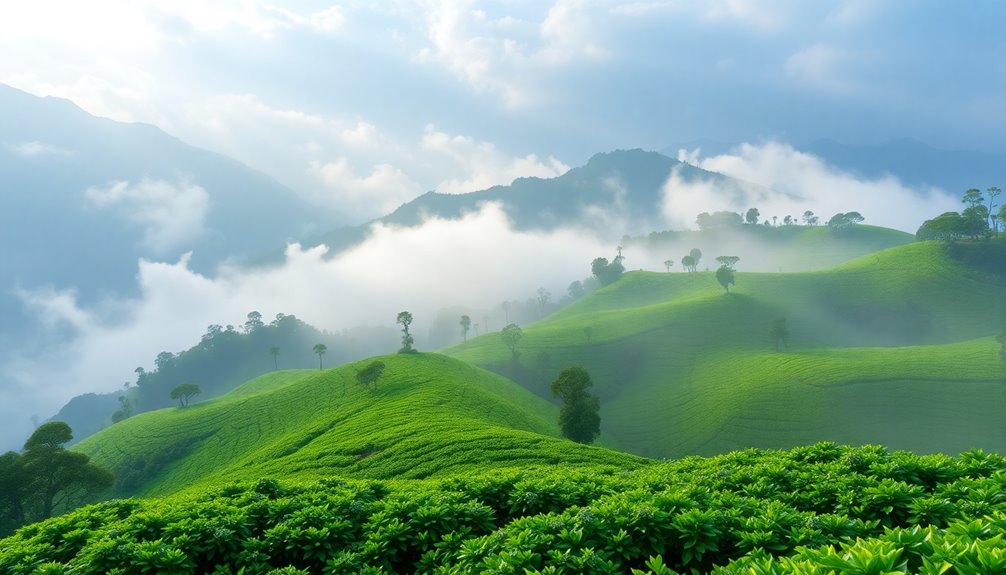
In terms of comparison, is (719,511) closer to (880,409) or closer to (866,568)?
(866,568)

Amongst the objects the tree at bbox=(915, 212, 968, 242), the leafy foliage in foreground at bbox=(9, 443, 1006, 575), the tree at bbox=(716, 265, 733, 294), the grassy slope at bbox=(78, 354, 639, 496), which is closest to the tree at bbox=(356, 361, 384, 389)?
the grassy slope at bbox=(78, 354, 639, 496)

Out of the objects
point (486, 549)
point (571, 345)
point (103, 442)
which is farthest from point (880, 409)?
point (103, 442)

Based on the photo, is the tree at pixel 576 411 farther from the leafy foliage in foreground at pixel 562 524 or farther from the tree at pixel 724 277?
the tree at pixel 724 277

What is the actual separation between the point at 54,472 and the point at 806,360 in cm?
13734

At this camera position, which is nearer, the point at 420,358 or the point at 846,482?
the point at 846,482

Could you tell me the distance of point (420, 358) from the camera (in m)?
112

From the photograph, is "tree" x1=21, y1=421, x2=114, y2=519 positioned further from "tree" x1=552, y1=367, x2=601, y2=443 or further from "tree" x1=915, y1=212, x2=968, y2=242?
"tree" x1=915, y1=212, x2=968, y2=242

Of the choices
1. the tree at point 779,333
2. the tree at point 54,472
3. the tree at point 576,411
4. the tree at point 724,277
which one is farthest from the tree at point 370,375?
the tree at point 724,277

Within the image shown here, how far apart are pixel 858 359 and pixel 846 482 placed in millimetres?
120237

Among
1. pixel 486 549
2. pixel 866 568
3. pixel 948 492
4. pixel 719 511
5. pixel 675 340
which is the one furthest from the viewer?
pixel 675 340

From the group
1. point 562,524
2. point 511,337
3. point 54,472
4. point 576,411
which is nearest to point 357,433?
point 576,411

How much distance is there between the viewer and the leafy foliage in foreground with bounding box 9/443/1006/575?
9383 millimetres

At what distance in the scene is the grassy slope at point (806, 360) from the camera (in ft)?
292

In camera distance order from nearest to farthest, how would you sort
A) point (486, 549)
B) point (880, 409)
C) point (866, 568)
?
point (866, 568) → point (486, 549) → point (880, 409)
